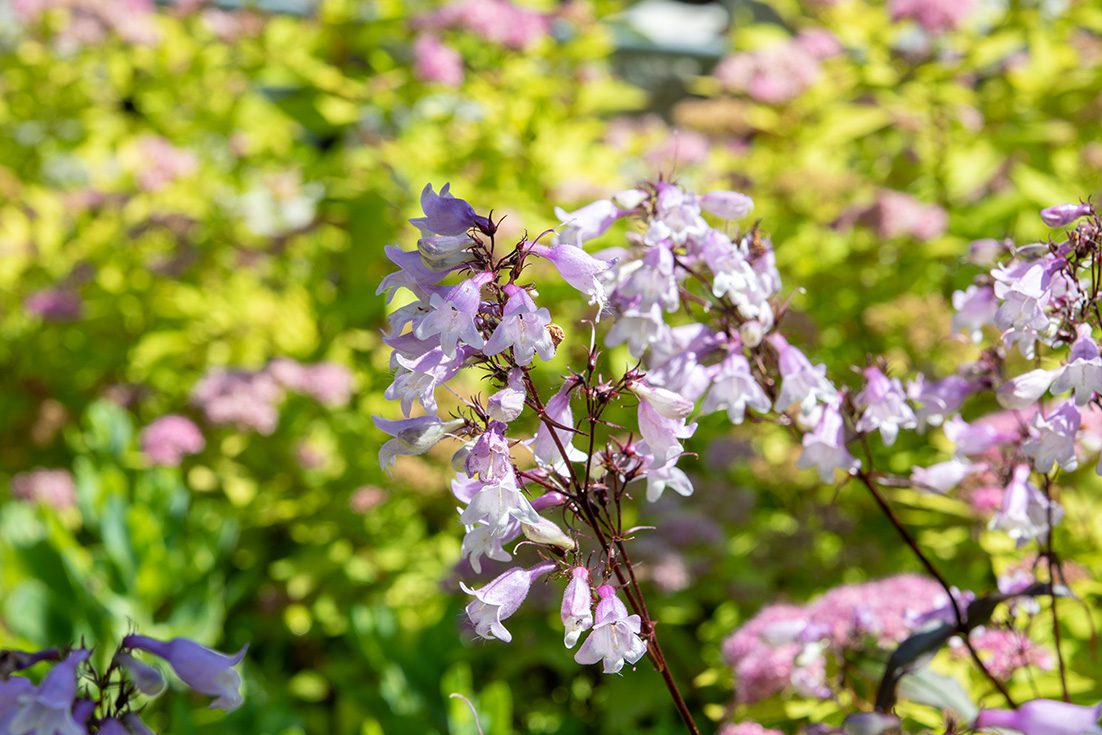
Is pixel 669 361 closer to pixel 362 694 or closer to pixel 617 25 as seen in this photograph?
pixel 362 694

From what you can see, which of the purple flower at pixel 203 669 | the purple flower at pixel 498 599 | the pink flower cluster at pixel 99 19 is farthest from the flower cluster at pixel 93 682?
the pink flower cluster at pixel 99 19

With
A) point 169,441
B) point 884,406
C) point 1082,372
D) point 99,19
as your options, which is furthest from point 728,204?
point 99,19

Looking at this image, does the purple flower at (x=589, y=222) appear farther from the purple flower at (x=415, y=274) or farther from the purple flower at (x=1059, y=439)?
the purple flower at (x=1059, y=439)

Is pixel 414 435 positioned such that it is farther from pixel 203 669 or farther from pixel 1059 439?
pixel 1059 439

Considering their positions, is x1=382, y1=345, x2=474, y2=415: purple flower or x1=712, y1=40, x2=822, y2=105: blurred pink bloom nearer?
x1=382, y1=345, x2=474, y2=415: purple flower

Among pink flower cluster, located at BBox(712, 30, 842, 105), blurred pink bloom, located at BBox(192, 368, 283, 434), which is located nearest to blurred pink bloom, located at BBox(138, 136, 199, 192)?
blurred pink bloom, located at BBox(192, 368, 283, 434)

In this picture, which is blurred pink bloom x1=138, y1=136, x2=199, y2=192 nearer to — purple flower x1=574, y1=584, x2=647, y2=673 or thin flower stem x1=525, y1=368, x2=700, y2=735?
thin flower stem x1=525, y1=368, x2=700, y2=735
